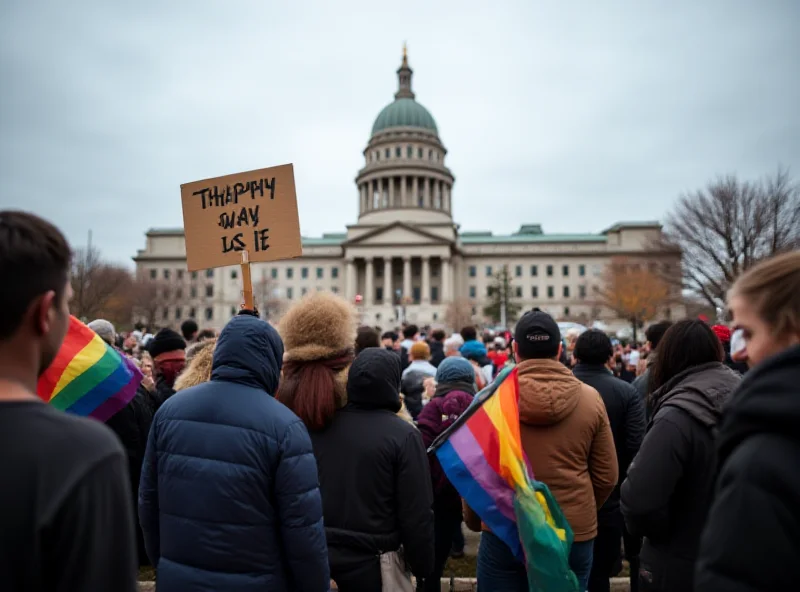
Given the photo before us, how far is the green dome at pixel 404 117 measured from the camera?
88.8 meters

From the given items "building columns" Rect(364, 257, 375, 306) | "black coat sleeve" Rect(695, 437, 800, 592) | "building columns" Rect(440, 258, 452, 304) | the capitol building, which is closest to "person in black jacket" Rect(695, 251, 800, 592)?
"black coat sleeve" Rect(695, 437, 800, 592)

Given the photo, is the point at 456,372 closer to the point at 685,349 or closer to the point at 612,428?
the point at 612,428

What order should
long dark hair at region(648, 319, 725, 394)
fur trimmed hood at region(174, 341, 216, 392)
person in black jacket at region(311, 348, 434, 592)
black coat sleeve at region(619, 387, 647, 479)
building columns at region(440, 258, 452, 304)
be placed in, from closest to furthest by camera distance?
person in black jacket at region(311, 348, 434, 592) < long dark hair at region(648, 319, 725, 394) < fur trimmed hood at region(174, 341, 216, 392) < black coat sleeve at region(619, 387, 647, 479) < building columns at region(440, 258, 452, 304)

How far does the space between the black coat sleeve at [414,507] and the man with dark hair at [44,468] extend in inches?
71.8

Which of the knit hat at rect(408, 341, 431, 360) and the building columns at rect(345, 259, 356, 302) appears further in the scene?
the building columns at rect(345, 259, 356, 302)

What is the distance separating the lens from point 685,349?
3.27 meters

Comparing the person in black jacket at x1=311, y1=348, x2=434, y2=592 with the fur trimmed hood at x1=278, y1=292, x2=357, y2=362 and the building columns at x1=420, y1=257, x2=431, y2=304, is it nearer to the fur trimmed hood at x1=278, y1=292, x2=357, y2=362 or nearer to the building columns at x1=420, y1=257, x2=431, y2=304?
the fur trimmed hood at x1=278, y1=292, x2=357, y2=362

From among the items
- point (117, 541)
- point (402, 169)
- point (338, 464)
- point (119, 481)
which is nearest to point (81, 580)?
point (117, 541)

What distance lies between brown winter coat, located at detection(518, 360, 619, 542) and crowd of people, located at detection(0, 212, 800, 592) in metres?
0.01

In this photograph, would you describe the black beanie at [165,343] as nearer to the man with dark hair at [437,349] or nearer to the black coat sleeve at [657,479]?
the black coat sleeve at [657,479]

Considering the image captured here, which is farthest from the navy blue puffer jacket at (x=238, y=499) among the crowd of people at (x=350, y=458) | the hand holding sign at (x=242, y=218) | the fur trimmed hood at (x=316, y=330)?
the hand holding sign at (x=242, y=218)

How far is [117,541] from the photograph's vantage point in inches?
55.6

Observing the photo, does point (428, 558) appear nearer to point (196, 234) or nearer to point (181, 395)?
point (181, 395)

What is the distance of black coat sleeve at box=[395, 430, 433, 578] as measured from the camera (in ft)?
10.3
